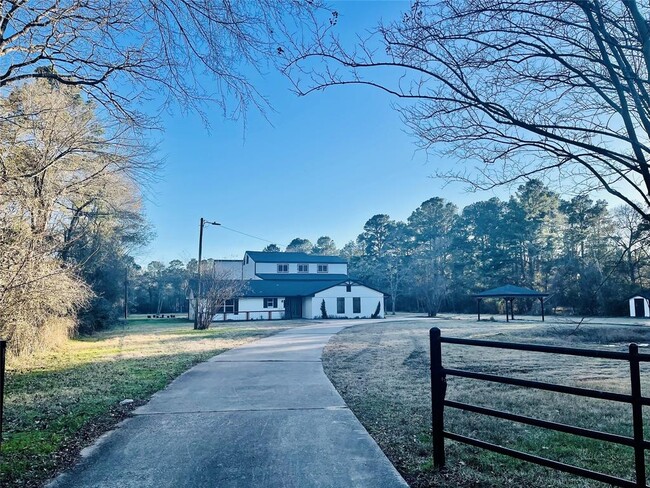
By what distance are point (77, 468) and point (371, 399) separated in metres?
3.96

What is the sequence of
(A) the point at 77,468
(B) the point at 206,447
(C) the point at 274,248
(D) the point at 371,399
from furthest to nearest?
1. (C) the point at 274,248
2. (D) the point at 371,399
3. (B) the point at 206,447
4. (A) the point at 77,468

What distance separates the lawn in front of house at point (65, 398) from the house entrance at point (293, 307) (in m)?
25.4

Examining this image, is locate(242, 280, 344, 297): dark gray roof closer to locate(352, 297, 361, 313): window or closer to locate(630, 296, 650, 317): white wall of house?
locate(352, 297, 361, 313): window

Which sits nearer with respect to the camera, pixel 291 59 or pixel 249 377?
pixel 291 59

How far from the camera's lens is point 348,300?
38.6 m

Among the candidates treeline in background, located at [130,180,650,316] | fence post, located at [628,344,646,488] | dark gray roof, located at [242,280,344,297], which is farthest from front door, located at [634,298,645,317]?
fence post, located at [628,344,646,488]

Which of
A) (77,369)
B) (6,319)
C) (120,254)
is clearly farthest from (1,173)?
(120,254)

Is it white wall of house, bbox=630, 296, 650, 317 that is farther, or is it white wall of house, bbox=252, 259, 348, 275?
white wall of house, bbox=252, 259, 348, 275

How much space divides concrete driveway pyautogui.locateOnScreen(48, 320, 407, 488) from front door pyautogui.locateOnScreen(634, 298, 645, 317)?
35.4 metres

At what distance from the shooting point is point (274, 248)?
250ft

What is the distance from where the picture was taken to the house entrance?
3812cm

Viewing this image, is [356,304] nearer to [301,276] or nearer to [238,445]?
[301,276]

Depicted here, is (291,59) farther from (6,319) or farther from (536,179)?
(6,319)

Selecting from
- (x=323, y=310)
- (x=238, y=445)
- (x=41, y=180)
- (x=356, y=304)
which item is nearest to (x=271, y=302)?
(x=323, y=310)
